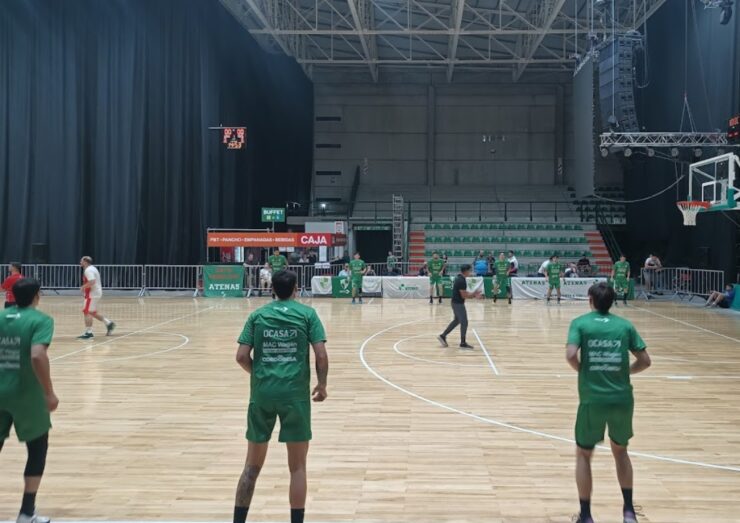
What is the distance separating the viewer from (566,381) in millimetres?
9555

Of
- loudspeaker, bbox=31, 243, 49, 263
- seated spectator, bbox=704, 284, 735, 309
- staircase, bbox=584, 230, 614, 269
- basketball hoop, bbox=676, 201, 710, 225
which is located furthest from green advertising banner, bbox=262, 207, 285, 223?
seated spectator, bbox=704, 284, 735, 309

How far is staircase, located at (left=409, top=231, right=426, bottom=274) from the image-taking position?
106 feet

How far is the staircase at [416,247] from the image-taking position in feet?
106

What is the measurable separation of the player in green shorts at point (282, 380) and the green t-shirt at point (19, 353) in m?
1.37

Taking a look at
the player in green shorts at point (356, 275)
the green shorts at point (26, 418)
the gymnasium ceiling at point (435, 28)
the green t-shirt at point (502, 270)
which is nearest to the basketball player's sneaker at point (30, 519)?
the green shorts at point (26, 418)

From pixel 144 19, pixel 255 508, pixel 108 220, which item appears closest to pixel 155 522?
pixel 255 508

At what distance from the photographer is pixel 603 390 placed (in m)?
4.37

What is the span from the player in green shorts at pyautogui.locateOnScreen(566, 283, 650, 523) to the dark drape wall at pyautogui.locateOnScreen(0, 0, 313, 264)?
812 inches

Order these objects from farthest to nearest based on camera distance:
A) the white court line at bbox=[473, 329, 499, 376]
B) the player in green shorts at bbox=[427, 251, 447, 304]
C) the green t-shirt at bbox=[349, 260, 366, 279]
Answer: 1. the player in green shorts at bbox=[427, 251, 447, 304]
2. the green t-shirt at bbox=[349, 260, 366, 279]
3. the white court line at bbox=[473, 329, 499, 376]

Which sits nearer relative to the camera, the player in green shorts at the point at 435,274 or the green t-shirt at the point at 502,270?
the player in green shorts at the point at 435,274

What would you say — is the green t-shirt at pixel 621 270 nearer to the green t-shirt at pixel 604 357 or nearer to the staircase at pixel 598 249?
the staircase at pixel 598 249

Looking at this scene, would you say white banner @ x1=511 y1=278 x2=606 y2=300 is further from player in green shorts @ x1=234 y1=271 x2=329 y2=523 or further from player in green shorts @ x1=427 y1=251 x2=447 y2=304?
player in green shorts @ x1=234 y1=271 x2=329 y2=523

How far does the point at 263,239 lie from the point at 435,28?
1863 cm

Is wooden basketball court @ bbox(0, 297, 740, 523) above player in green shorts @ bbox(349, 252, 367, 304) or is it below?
below
